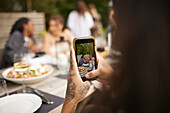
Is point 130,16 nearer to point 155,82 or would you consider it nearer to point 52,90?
point 155,82

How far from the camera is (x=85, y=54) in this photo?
2.88ft

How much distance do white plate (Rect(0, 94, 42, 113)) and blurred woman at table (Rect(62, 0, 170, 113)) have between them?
535 mm

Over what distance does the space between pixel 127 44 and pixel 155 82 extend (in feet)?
0.50

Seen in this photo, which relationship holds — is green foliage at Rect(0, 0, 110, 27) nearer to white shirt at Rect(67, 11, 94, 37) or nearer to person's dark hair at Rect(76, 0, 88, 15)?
white shirt at Rect(67, 11, 94, 37)

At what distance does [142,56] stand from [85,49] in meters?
0.45

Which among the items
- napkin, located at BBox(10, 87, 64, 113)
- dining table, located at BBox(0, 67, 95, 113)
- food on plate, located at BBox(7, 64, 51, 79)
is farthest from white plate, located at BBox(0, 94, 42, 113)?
food on plate, located at BBox(7, 64, 51, 79)

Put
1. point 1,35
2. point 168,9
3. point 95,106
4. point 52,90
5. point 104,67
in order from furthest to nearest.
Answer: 1. point 1,35
2. point 52,90
3. point 104,67
4. point 95,106
5. point 168,9

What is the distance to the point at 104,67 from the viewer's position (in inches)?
34.1

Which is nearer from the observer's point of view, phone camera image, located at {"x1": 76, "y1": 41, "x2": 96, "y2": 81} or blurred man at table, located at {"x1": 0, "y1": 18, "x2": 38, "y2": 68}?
phone camera image, located at {"x1": 76, "y1": 41, "x2": 96, "y2": 81}

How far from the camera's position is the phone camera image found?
858 mm

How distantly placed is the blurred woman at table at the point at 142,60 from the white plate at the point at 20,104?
1.75 feet

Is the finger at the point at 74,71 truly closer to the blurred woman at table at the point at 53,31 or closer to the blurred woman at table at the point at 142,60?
the blurred woman at table at the point at 142,60

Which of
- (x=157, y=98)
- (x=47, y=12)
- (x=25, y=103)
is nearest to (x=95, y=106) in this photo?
(x=157, y=98)

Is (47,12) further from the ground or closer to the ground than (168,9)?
further from the ground
